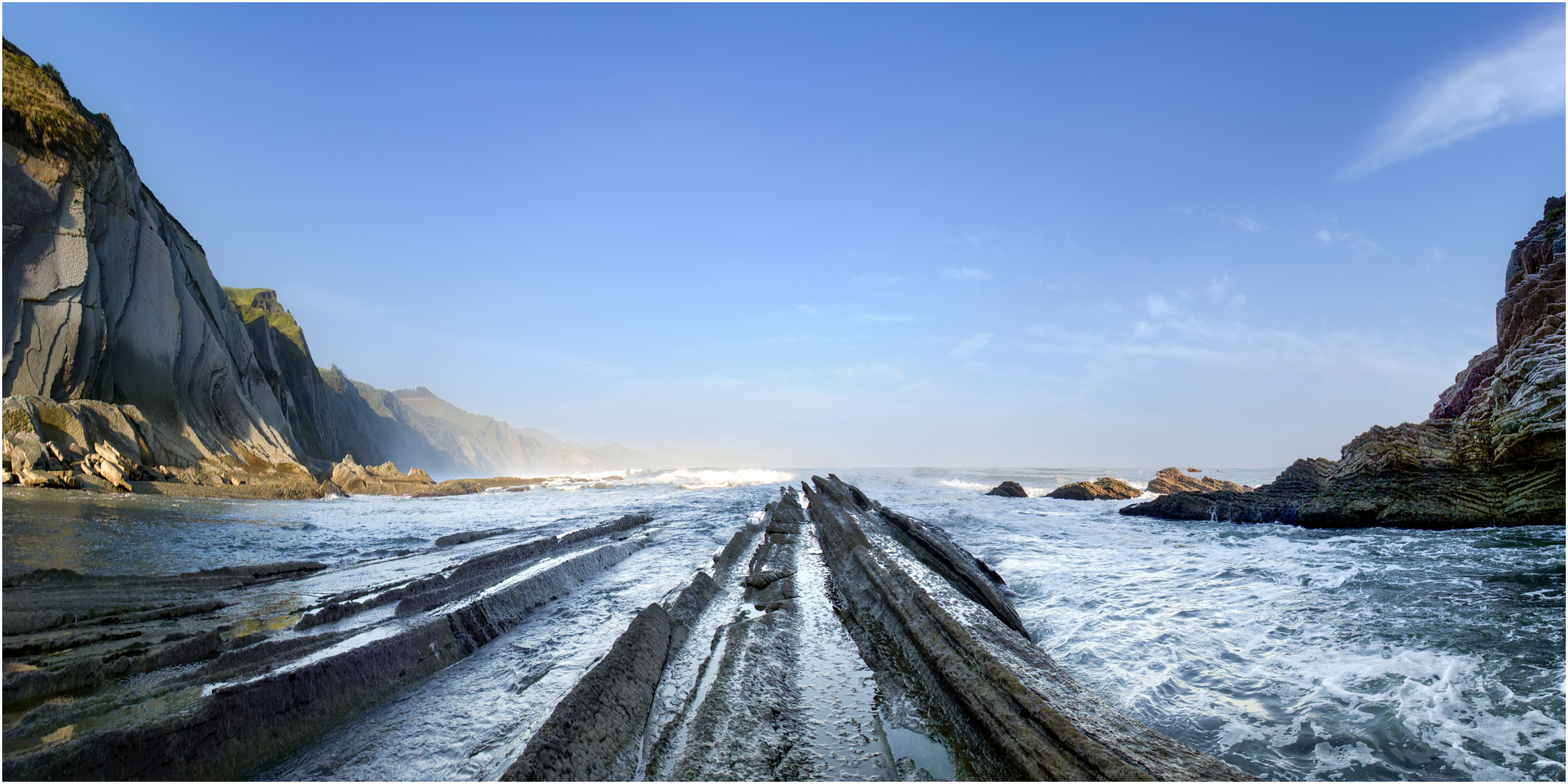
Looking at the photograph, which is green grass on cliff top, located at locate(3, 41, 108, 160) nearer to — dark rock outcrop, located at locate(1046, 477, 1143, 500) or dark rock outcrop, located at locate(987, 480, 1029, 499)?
dark rock outcrop, located at locate(987, 480, 1029, 499)

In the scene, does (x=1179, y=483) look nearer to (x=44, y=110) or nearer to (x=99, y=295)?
(x=99, y=295)

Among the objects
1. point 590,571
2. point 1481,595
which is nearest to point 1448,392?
point 1481,595

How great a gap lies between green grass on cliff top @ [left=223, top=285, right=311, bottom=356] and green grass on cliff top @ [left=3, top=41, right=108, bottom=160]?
1076 inches

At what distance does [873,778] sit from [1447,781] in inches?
111

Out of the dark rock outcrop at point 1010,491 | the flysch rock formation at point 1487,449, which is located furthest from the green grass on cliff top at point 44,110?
the flysch rock formation at point 1487,449

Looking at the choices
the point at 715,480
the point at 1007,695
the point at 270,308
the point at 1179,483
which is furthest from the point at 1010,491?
the point at 270,308

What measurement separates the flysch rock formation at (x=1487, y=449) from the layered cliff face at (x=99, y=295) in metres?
33.8

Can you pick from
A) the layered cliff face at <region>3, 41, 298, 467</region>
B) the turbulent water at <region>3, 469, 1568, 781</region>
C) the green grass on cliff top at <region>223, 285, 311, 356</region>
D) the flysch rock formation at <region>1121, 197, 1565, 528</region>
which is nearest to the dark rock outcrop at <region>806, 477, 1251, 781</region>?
the turbulent water at <region>3, 469, 1568, 781</region>

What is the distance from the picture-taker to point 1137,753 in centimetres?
212

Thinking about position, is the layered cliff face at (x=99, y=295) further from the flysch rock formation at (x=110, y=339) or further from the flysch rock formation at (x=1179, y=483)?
the flysch rock formation at (x=1179, y=483)

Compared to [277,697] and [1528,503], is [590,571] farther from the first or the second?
[1528,503]

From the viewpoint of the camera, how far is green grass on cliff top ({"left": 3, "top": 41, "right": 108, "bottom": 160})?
1895 centimetres

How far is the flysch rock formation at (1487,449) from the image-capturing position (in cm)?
815

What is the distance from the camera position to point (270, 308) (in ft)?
169
